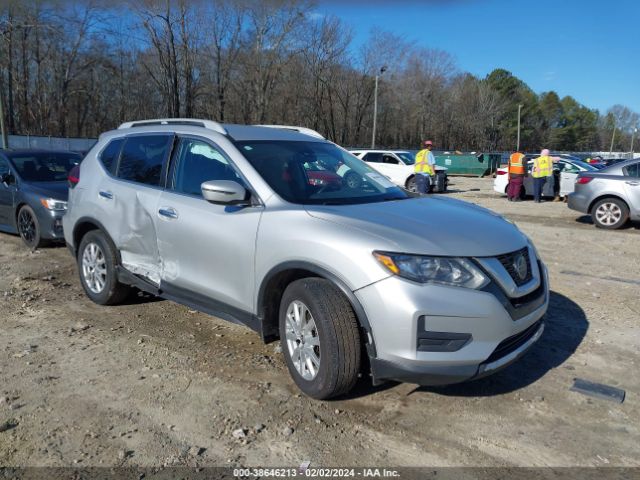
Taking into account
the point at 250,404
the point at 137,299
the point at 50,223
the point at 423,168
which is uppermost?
the point at 423,168


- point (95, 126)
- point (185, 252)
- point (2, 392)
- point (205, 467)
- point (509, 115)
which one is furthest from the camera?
point (509, 115)

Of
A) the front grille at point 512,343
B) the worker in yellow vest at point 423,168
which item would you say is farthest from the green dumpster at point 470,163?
the front grille at point 512,343

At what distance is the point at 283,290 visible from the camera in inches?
141

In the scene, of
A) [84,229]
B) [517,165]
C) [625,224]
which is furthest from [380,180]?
[517,165]

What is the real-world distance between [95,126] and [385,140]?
35.1 m

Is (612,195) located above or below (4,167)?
below

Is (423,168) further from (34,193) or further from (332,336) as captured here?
(332,336)

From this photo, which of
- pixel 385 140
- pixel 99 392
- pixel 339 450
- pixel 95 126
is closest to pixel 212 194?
pixel 99 392

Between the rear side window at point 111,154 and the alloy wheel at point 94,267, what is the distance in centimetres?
76

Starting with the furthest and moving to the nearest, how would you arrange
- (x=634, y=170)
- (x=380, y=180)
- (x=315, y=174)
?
(x=634, y=170)
(x=380, y=180)
(x=315, y=174)

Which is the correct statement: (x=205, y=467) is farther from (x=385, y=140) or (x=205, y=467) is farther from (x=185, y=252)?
(x=385, y=140)

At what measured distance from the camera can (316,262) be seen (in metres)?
3.17

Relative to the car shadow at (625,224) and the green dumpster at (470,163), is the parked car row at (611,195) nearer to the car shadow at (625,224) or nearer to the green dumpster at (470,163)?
the car shadow at (625,224)

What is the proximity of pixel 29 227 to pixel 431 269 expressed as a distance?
7.05 metres
